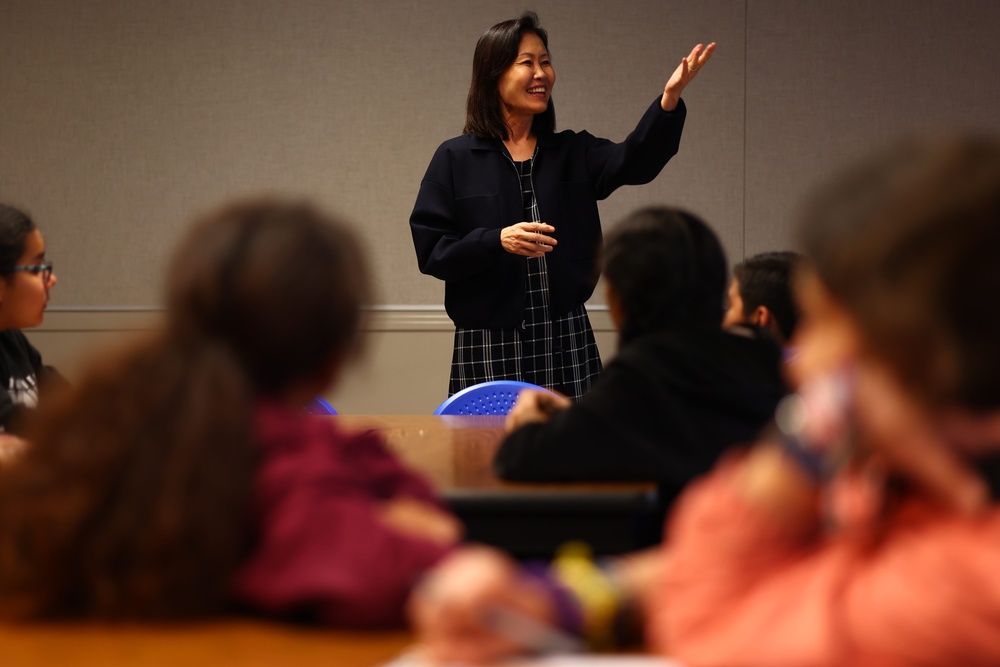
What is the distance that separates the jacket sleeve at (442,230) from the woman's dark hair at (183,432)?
2231mm

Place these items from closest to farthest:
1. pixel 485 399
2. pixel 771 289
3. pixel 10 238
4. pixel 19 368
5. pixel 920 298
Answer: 1. pixel 920 298
2. pixel 10 238
3. pixel 19 368
4. pixel 771 289
5. pixel 485 399

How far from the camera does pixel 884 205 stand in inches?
27.6

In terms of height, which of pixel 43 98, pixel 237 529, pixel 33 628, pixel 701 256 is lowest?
pixel 33 628

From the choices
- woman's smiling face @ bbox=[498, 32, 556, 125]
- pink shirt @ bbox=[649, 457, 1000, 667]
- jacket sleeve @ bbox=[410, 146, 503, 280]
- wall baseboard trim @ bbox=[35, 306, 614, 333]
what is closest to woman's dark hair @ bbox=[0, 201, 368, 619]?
pink shirt @ bbox=[649, 457, 1000, 667]

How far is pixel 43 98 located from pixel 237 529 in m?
4.57

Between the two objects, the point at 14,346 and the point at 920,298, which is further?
the point at 14,346

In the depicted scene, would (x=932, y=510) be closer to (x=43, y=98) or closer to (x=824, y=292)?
(x=824, y=292)

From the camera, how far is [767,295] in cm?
258

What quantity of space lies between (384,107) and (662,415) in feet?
11.6

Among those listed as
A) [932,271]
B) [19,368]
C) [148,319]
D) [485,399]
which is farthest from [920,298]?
[148,319]

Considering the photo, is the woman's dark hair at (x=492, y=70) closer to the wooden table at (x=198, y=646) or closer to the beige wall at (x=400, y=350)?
the beige wall at (x=400, y=350)

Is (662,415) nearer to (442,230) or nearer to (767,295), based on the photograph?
(767,295)

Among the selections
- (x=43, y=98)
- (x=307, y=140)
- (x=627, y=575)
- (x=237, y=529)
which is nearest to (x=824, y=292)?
(x=627, y=575)

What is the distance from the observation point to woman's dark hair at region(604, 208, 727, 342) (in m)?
1.65
